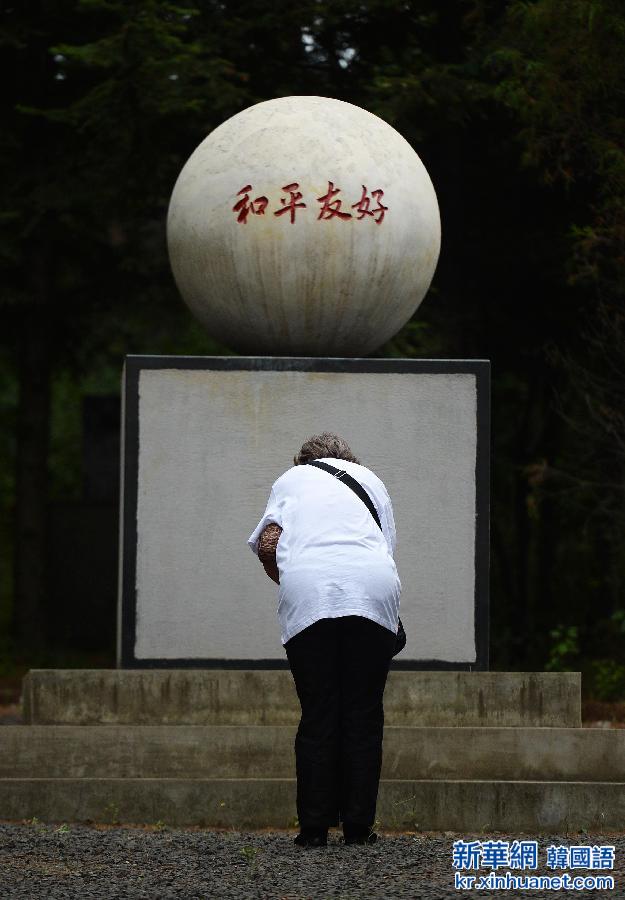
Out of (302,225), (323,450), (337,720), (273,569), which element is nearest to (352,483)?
(323,450)

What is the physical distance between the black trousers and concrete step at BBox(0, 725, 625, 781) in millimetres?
1355

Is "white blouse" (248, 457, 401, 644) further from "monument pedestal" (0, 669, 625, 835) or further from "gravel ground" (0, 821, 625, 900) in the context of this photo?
"monument pedestal" (0, 669, 625, 835)

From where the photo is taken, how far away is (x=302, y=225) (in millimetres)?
8203

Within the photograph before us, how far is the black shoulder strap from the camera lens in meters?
6.43

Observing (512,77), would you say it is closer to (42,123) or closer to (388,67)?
(388,67)

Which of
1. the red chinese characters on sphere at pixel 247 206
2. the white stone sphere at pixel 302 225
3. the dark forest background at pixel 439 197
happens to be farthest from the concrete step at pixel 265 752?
the dark forest background at pixel 439 197

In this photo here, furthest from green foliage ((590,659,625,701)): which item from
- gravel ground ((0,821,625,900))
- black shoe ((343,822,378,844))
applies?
black shoe ((343,822,378,844))

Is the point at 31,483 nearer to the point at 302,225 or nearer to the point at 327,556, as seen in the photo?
the point at 302,225

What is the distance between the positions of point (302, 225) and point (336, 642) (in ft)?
8.77

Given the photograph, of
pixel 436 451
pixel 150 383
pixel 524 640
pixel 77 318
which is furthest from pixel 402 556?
pixel 77 318

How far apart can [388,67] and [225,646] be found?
671cm

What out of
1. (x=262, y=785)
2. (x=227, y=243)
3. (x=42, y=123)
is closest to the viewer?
(x=262, y=785)

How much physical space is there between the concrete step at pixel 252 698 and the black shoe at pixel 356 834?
5.52 ft

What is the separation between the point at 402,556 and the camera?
8.38 metres
